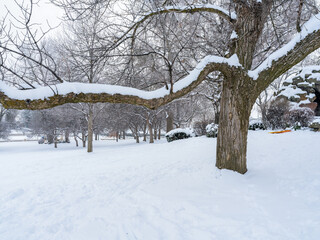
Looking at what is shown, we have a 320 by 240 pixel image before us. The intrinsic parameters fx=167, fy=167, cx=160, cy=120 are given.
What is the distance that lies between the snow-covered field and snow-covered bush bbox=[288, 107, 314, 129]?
405 centimetres

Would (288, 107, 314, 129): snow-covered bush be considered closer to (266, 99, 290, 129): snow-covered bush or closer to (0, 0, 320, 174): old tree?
(266, 99, 290, 129): snow-covered bush

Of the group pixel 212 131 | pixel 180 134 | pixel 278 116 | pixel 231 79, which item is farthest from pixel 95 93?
pixel 278 116

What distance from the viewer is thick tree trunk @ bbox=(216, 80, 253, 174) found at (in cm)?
362

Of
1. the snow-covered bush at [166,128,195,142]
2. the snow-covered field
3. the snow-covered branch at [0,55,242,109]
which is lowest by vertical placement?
the snow-covered field

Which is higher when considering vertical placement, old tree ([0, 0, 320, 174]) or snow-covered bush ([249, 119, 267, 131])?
old tree ([0, 0, 320, 174])

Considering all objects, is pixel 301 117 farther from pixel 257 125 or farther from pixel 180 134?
pixel 180 134

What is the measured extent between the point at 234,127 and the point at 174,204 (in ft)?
6.81

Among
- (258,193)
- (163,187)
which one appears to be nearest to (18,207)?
(163,187)

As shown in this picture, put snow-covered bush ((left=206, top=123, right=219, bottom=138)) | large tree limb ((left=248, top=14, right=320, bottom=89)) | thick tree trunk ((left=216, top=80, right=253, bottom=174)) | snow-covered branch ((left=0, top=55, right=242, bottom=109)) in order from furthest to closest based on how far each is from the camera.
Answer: snow-covered bush ((left=206, top=123, right=219, bottom=138)), thick tree trunk ((left=216, top=80, right=253, bottom=174)), large tree limb ((left=248, top=14, right=320, bottom=89)), snow-covered branch ((left=0, top=55, right=242, bottom=109))

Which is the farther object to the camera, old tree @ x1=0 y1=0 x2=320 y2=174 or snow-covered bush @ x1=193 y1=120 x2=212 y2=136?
snow-covered bush @ x1=193 y1=120 x2=212 y2=136

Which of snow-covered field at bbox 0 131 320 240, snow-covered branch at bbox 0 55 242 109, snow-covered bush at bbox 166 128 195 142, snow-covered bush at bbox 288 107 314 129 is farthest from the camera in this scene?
snow-covered bush at bbox 166 128 195 142

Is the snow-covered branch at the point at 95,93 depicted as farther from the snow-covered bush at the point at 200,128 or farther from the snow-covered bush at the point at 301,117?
the snow-covered bush at the point at 200,128

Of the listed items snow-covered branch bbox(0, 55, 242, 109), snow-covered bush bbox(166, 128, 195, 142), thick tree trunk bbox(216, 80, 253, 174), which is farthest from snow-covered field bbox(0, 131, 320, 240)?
snow-covered bush bbox(166, 128, 195, 142)

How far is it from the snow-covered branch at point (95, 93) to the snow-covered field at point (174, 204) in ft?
5.42
